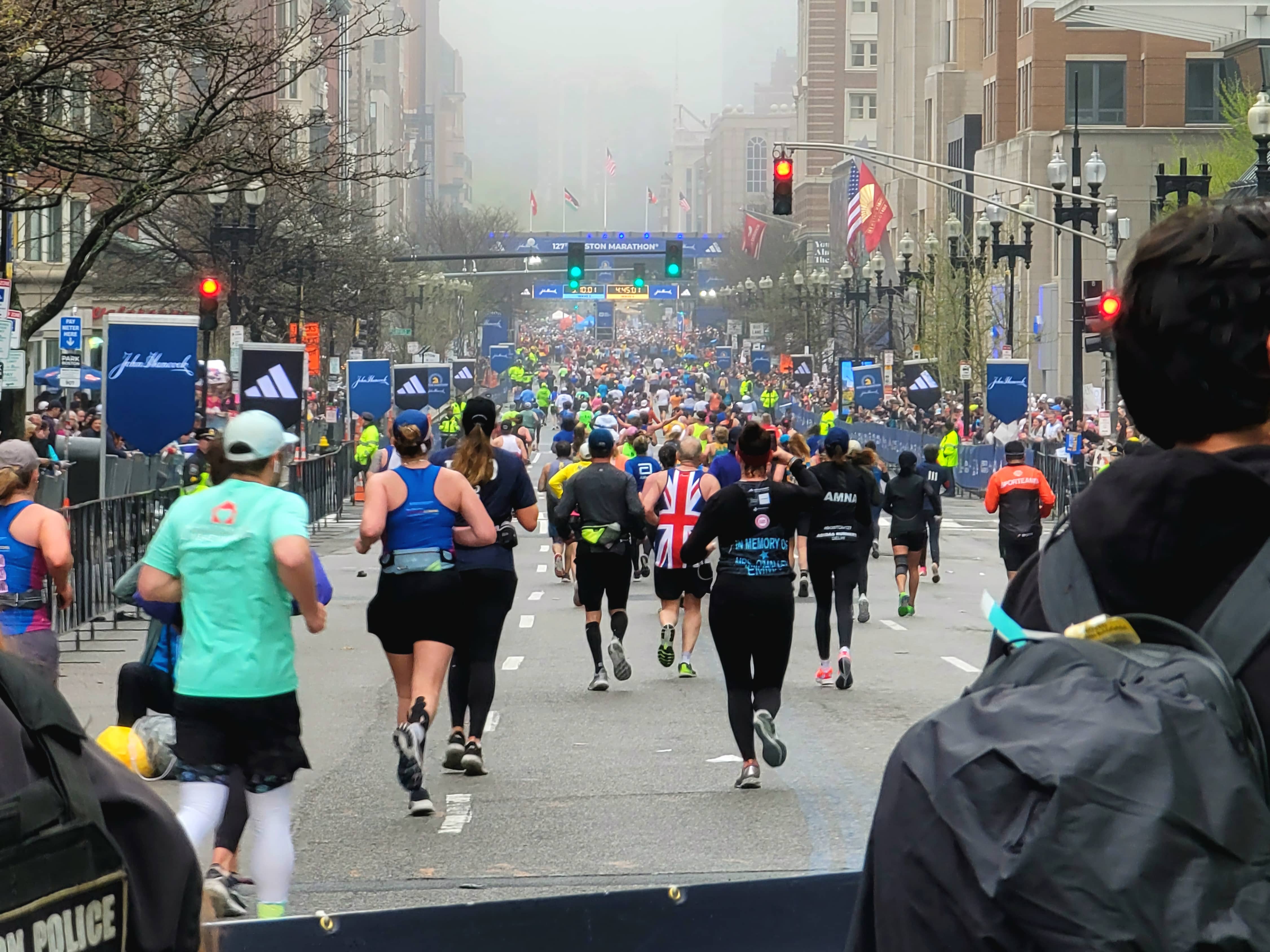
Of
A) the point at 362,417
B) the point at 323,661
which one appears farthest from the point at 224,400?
the point at 323,661

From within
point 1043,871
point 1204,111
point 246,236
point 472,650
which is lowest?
point 472,650

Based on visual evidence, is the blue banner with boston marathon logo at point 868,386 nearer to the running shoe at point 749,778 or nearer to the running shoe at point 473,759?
the running shoe at point 473,759

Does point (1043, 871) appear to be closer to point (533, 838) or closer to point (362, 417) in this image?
point (533, 838)

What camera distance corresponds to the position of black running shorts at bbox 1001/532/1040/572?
1900cm

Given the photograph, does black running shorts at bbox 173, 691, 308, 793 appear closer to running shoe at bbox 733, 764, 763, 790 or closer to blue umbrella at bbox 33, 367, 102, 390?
running shoe at bbox 733, 764, 763, 790

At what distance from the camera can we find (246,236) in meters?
Answer: 31.7

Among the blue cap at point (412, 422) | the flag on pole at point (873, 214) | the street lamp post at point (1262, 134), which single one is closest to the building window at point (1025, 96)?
the flag on pole at point (873, 214)

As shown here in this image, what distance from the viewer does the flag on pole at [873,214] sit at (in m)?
84.4

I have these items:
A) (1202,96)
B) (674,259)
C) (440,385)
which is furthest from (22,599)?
(1202,96)

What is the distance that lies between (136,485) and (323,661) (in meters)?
8.83

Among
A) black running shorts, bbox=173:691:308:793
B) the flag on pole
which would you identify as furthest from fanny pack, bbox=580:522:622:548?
the flag on pole

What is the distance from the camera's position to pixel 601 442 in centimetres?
1481

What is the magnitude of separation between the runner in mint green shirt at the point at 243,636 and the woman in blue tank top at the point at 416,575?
92.0 inches

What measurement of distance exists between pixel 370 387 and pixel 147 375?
20301 mm
